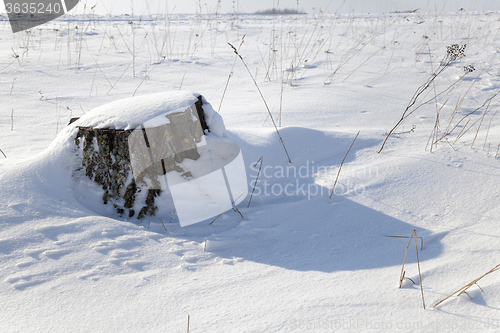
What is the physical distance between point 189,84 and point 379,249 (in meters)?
3.47

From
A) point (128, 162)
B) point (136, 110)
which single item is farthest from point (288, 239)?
point (136, 110)

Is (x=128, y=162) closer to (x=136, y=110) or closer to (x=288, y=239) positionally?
(x=136, y=110)

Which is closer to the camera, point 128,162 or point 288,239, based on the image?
point 288,239

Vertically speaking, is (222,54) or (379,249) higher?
(222,54)

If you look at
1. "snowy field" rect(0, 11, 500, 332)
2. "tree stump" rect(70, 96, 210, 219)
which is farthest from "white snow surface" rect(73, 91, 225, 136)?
"snowy field" rect(0, 11, 500, 332)

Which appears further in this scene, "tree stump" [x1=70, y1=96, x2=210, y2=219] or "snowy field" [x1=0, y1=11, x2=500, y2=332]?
"tree stump" [x1=70, y1=96, x2=210, y2=219]

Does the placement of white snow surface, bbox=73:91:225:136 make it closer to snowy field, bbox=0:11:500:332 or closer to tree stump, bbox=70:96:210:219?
tree stump, bbox=70:96:210:219

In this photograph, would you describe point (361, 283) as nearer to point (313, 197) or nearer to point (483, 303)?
point (483, 303)

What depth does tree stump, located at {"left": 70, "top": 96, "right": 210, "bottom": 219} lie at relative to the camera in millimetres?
1694

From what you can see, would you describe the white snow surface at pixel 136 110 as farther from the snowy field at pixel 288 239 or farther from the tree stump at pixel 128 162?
the snowy field at pixel 288 239

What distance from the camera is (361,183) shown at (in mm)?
1895

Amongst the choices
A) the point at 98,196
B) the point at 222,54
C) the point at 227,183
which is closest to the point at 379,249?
the point at 227,183

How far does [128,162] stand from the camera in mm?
1711

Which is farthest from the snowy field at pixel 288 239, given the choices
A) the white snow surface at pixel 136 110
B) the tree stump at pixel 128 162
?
the white snow surface at pixel 136 110
